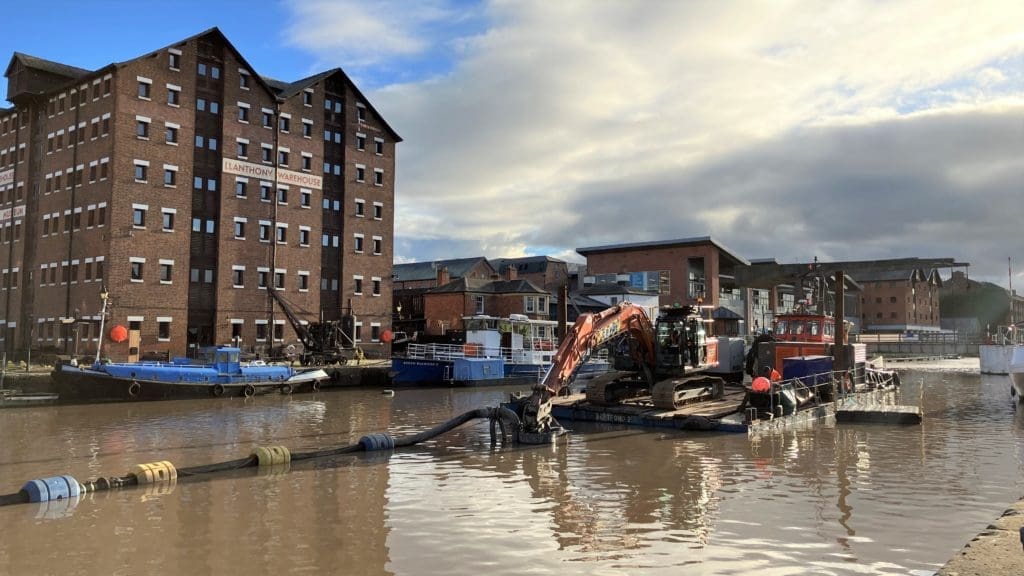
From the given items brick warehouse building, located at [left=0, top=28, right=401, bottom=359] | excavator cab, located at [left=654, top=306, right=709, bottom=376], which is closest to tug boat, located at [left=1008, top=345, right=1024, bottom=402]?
excavator cab, located at [left=654, top=306, right=709, bottom=376]

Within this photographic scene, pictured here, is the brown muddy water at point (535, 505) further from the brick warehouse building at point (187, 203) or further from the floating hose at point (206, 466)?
the brick warehouse building at point (187, 203)

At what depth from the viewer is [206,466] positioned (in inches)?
585

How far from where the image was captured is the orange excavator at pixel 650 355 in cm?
2106

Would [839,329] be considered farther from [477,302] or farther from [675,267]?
[675,267]

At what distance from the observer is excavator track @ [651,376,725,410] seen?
22.5 m

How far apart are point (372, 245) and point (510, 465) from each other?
43912 mm

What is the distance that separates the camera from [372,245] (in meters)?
58.0

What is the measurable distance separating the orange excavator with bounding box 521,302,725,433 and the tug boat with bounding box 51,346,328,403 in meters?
18.9

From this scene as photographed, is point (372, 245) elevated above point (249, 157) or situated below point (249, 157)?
below

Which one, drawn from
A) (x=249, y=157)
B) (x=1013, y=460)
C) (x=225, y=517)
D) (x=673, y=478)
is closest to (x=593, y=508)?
(x=673, y=478)

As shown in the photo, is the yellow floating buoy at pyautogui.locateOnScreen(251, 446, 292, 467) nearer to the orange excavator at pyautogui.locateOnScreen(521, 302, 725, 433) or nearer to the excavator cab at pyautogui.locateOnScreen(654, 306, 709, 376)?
the orange excavator at pyautogui.locateOnScreen(521, 302, 725, 433)

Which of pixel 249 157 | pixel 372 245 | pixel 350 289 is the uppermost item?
pixel 249 157

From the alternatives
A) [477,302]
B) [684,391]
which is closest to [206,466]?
[684,391]

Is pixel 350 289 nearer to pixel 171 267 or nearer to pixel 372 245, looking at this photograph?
pixel 372 245
